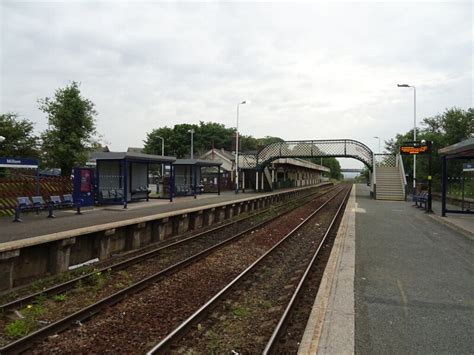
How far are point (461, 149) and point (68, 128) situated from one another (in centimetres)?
2091

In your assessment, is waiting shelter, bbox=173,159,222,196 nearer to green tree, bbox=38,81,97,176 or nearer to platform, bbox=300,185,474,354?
green tree, bbox=38,81,97,176

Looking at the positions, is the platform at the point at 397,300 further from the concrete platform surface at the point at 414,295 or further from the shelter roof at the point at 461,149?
the shelter roof at the point at 461,149

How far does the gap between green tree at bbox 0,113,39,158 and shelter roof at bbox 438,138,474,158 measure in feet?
78.8

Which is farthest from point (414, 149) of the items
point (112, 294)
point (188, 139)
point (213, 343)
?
point (188, 139)

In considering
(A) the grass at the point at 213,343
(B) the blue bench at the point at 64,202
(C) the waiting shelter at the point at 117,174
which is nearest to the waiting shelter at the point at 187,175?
(C) the waiting shelter at the point at 117,174

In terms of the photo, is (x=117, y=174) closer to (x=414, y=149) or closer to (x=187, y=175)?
(x=187, y=175)

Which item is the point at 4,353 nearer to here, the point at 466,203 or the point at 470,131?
the point at 466,203

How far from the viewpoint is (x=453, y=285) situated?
250 inches

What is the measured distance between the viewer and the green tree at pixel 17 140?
24.6 m

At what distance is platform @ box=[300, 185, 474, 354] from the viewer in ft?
13.6

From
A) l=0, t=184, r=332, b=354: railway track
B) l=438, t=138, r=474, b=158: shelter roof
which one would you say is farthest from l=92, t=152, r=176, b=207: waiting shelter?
l=438, t=138, r=474, b=158: shelter roof

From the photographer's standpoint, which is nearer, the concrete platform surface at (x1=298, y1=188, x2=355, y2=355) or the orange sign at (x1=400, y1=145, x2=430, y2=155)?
the concrete platform surface at (x1=298, y1=188, x2=355, y2=355)

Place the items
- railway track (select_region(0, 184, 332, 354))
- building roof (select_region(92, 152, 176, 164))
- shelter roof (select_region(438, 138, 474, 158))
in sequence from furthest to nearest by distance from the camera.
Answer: building roof (select_region(92, 152, 176, 164)) → shelter roof (select_region(438, 138, 474, 158)) → railway track (select_region(0, 184, 332, 354))

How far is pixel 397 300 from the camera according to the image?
562 centimetres
